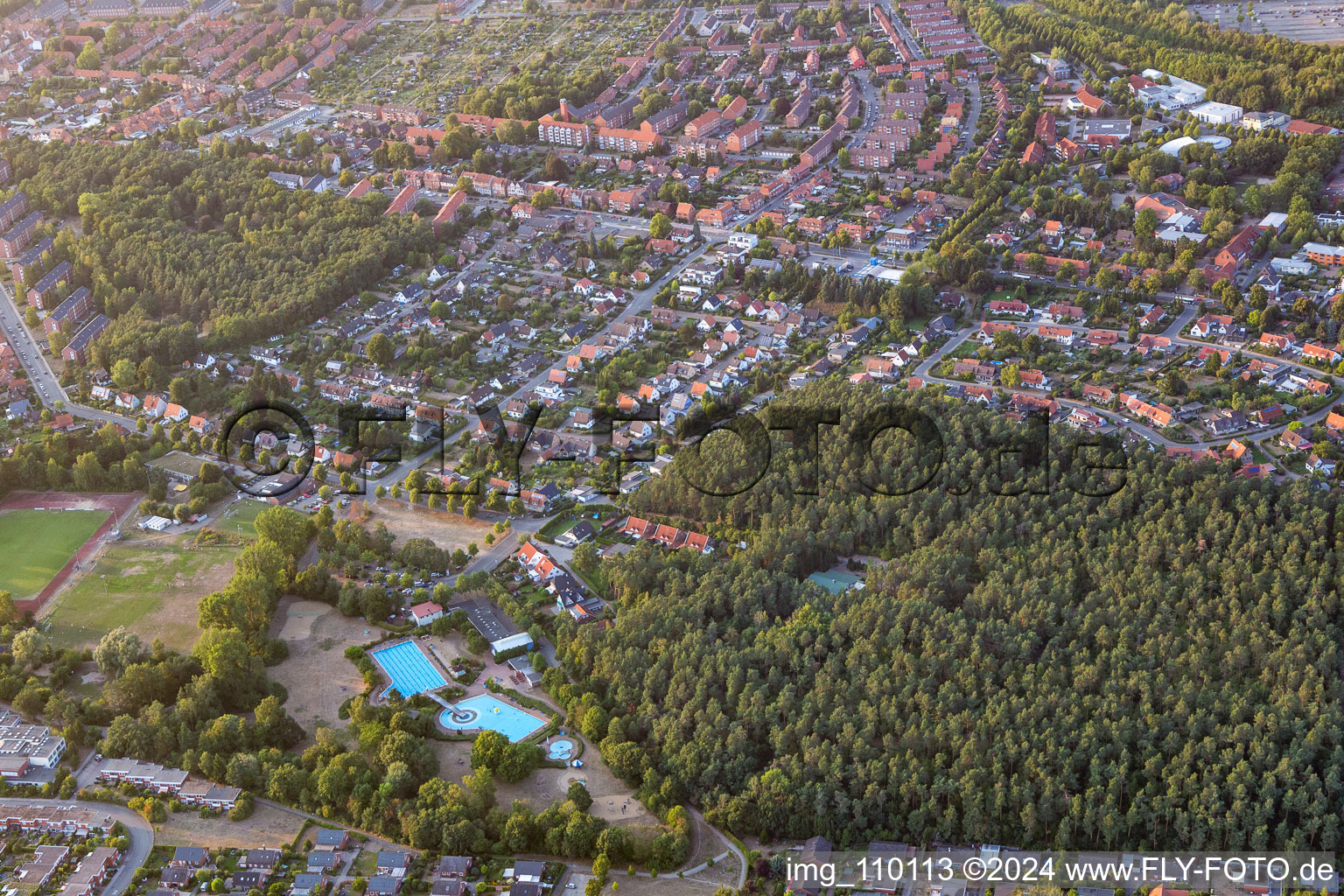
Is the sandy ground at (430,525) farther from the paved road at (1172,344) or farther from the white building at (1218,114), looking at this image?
the white building at (1218,114)

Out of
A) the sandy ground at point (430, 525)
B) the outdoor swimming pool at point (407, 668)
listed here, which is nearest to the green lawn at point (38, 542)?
the sandy ground at point (430, 525)

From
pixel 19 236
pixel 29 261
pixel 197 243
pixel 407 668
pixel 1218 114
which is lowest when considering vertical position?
pixel 407 668

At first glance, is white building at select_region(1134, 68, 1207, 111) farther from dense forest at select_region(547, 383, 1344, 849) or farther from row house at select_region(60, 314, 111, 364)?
row house at select_region(60, 314, 111, 364)

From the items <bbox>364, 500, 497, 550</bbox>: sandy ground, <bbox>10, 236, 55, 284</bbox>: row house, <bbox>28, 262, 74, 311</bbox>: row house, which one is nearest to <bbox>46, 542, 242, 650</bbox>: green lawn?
<bbox>364, 500, 497, 550</bbox>: sandy ground

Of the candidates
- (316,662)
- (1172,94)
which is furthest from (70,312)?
(1172,94)

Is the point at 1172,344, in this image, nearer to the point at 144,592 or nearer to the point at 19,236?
the point at 144,592
